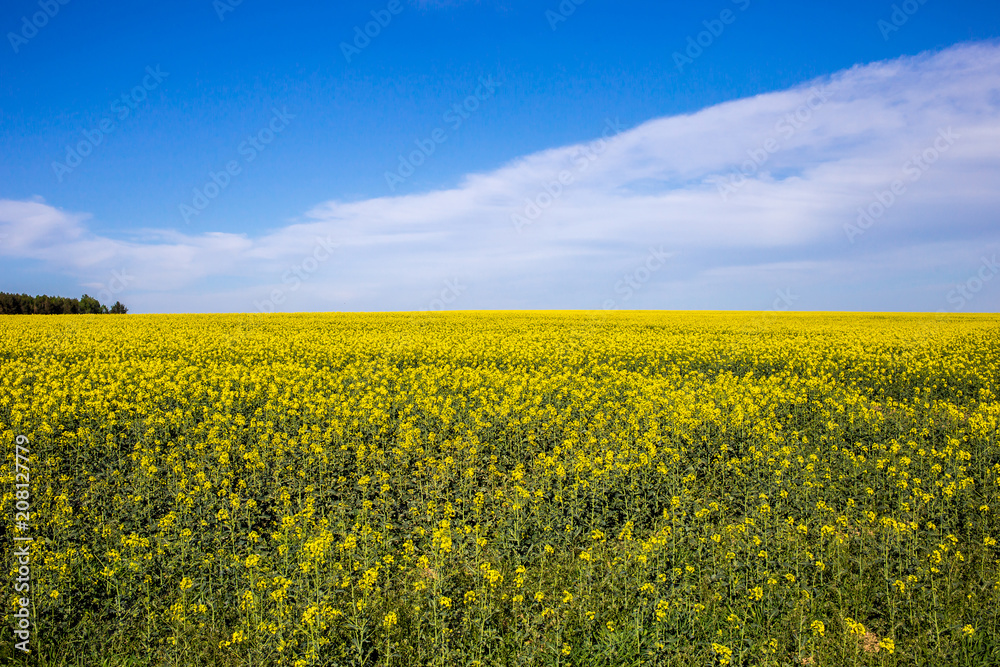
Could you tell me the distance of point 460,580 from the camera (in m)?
5.10

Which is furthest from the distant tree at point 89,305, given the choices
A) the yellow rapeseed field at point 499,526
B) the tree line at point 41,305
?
the yellow rapeseed field at point 499,526

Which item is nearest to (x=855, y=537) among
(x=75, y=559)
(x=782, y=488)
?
(x=782, y=488)

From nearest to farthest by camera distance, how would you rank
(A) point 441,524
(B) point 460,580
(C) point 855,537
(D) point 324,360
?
(B) point 460,580 → (A) point 441,524 → (C) point 855,537 → (D) point 324,360

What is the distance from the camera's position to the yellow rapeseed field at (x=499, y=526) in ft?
14.5

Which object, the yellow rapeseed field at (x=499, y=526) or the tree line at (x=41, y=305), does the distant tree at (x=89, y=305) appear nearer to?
the tree line at (x=41, y=305)

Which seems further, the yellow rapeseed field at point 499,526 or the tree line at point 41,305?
the tree line at point 41,305

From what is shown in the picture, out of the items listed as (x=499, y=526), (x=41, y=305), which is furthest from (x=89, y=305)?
(x=499, y=526)

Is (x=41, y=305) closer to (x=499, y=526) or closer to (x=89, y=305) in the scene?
(x=89, y=305)

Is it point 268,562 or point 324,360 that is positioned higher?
point 324,360

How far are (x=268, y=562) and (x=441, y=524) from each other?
1755 millimetres

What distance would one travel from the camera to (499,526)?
19.6ft

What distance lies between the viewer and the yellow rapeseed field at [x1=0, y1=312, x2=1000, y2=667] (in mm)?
4410

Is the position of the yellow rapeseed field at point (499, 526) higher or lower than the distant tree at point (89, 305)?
lower

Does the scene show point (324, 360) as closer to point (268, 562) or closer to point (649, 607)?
point (268, 562)
